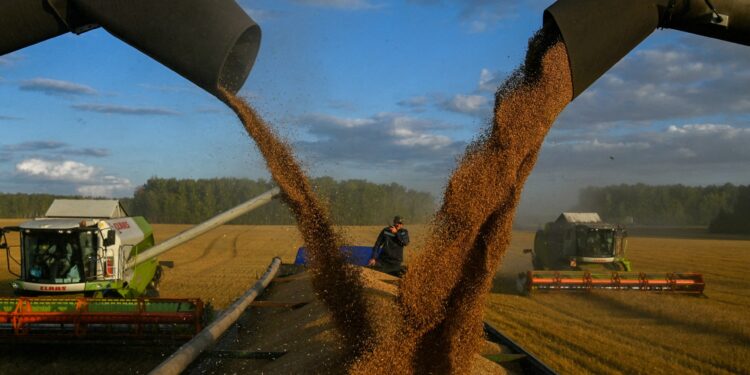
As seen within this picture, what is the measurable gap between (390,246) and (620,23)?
15.1 ft

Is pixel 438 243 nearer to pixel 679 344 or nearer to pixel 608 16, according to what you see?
pixel 608 16

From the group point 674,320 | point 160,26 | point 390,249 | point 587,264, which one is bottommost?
point 674,320

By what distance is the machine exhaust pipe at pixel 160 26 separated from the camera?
3398 mm

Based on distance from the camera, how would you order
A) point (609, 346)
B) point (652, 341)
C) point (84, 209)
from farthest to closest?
point (84, 209)
point (652, 341)
point (609, 346)

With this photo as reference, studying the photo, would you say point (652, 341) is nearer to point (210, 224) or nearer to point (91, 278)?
point (210, 224)

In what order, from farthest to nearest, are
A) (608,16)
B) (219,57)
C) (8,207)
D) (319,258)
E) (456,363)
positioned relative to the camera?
(8,207) → (319,258) → (456,363) → (608,16) → (219,57)

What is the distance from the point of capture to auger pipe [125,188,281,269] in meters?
8.77

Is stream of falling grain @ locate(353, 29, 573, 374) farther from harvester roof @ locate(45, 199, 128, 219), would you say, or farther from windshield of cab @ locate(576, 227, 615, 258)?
windshield of cab @ locate(576, 227, 615, 258)

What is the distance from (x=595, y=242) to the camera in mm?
15211

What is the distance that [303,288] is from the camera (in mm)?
7461

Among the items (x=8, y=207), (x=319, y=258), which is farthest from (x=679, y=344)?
(x=8, y=207)

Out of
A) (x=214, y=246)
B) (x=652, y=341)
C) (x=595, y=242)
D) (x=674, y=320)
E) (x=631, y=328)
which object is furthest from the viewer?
(x=214, y=246)

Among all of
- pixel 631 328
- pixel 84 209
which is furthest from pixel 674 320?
pixel 84 209

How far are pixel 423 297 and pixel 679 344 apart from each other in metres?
6.79
